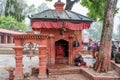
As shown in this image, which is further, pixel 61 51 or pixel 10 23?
pixel 10 23

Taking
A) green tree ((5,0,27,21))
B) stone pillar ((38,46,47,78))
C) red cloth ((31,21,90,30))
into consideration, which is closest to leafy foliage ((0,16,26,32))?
green tree ((5,0,27,21))

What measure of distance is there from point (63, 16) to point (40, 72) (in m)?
4.10

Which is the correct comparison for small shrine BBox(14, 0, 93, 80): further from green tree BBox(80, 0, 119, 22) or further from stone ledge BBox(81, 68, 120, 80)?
green tree BBox(80, 0, 119, 22)

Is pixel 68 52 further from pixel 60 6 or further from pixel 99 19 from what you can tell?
pixel 99 19

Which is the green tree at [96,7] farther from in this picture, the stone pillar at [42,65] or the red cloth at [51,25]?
the stone pillar at [42,65]

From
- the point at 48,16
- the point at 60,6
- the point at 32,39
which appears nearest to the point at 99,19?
the point at 60,6

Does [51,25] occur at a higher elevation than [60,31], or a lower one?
higher

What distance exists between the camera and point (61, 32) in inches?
583

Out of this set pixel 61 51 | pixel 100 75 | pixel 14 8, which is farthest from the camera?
pixel 14 8

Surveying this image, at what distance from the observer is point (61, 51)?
15680mm

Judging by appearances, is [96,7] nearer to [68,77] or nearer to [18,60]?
[68,77]

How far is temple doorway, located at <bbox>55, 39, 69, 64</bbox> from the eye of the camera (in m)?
15.4

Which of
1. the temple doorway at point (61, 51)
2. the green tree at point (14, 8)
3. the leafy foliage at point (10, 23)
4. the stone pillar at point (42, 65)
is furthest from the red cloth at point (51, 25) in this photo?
the leafy foliage at point (10, 23)

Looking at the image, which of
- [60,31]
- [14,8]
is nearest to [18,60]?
[60,31]
